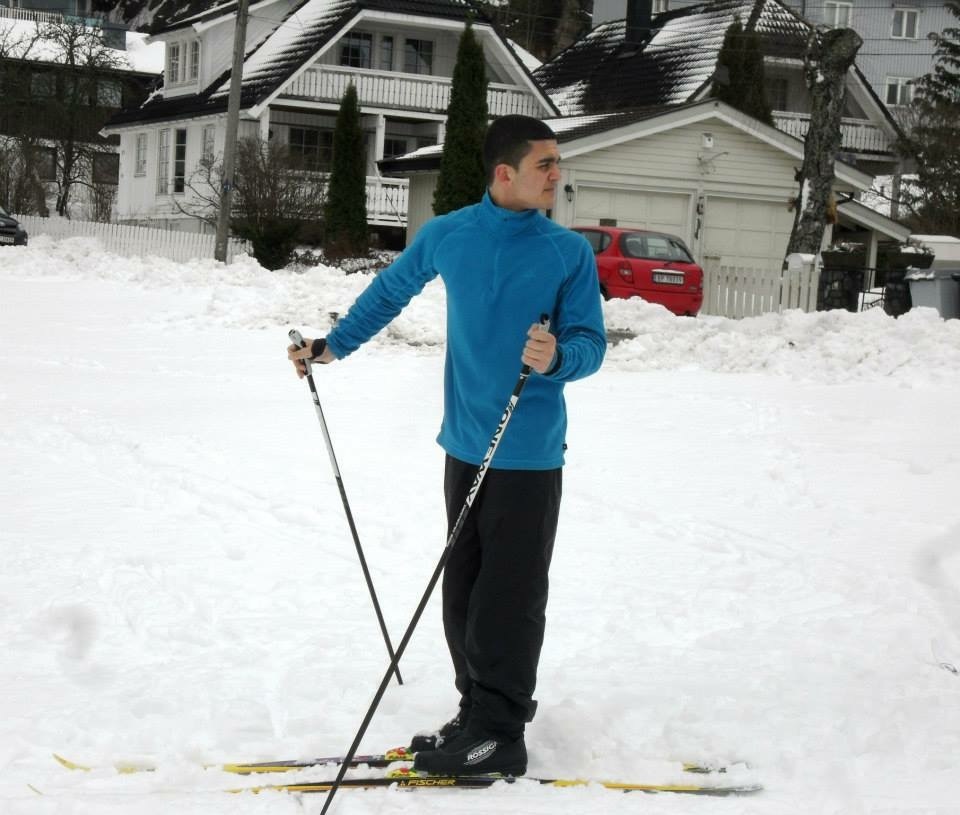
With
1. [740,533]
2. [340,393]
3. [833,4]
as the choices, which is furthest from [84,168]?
[740,533]

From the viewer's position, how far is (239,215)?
2861cm

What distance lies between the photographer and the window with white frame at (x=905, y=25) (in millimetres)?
56688

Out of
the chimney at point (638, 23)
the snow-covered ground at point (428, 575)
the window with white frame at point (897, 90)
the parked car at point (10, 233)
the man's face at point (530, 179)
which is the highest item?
the window with white frame at point (897, 90)

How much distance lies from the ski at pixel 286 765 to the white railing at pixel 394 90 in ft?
102

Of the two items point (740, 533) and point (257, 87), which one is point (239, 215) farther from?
point (740, 533)

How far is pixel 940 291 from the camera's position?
1639 centimetres

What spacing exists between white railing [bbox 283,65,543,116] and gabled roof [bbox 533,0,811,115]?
275cm

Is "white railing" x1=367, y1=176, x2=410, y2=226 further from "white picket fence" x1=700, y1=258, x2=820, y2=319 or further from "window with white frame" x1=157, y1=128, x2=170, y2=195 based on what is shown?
"white picket fence" x1=700, y1=258, x2=820, y2=319

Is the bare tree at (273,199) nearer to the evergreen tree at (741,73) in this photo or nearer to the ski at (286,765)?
the evergreen tree at (741,73)

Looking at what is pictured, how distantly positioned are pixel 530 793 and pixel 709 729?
2.55ft

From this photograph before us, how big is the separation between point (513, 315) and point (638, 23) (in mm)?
36406

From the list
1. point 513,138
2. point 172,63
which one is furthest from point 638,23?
point 513,138

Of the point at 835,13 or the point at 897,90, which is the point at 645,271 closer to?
the point at 835,13

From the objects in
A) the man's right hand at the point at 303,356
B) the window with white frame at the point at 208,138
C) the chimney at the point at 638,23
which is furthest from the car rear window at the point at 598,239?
the chimney at the point at 638,23
